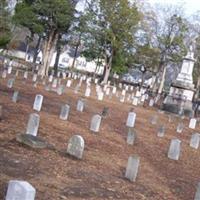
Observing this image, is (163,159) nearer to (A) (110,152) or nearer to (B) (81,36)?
(A) (110,152)

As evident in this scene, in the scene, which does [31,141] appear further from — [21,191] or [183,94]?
[183,94]

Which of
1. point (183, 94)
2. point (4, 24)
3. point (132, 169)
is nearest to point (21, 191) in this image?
point (132, 169)

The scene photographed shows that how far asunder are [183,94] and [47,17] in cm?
1626

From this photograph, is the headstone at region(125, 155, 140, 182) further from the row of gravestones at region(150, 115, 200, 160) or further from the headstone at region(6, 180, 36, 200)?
the headstone at region(6, 180, 36, 200)

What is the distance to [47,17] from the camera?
44.0 meters

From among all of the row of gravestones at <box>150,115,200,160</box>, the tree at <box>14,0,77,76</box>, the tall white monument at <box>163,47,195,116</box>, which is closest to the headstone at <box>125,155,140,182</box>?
the row of gravestones at <box>150,115,200,160</box>

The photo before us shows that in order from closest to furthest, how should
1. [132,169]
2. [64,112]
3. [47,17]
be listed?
[132,169] → [64,112] → [47,17]

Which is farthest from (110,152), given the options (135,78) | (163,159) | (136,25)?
(135,78)

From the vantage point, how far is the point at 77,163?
1002 cm

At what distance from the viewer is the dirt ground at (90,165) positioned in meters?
8.28

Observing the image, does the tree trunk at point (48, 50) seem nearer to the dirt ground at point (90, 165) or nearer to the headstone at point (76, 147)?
the dirt ground at point (90, 165)

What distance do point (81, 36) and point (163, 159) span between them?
38822mm

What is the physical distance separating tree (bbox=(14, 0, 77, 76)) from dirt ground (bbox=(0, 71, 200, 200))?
2671 centimetres

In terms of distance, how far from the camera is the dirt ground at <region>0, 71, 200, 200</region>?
27.2 ft
